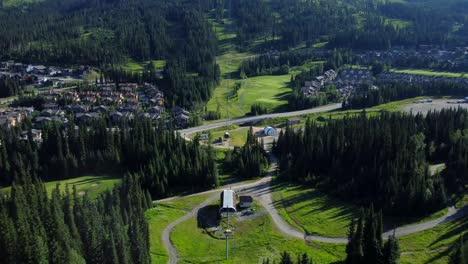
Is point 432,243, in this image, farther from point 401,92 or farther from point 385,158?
point 401,92

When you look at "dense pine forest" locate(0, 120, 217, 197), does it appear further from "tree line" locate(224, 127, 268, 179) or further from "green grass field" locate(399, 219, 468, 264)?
"green grass field" locate(399, 219, 468, 264)

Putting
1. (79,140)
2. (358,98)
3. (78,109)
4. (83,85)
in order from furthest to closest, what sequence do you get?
(83,85), (358,98), (78,109), (79,140)

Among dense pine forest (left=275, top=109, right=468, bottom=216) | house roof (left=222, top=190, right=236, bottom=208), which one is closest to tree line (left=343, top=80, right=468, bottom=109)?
dense pine forest (left=275, top=109, right=468, bottom=216)

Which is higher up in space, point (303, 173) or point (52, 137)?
point (52, 137)

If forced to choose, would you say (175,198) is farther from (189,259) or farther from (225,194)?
(189,259)

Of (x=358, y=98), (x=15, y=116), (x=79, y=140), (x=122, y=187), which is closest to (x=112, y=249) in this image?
(x=122, y=187)

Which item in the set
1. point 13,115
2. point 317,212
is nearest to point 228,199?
point 317,212

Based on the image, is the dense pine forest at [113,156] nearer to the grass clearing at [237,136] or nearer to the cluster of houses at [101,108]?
the cluster of houses at [101,108]
